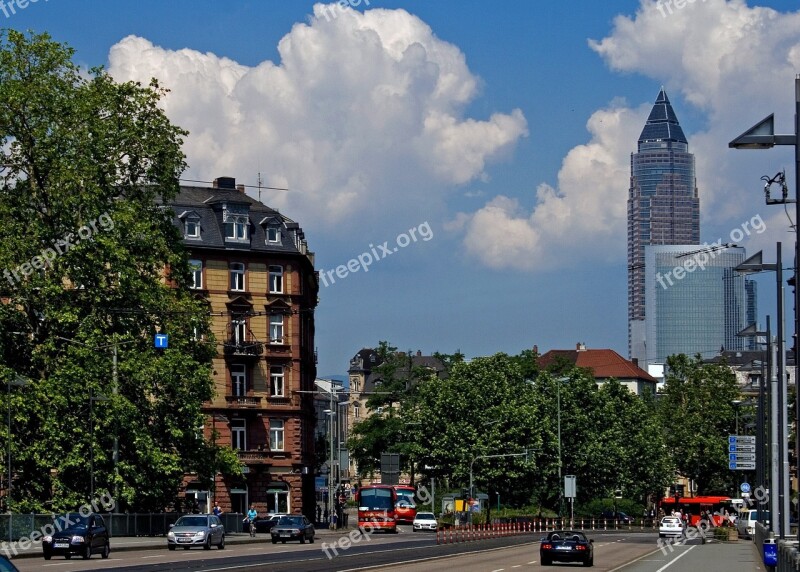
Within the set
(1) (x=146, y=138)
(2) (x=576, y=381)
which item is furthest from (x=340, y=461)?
(2) (x=576, y=381)

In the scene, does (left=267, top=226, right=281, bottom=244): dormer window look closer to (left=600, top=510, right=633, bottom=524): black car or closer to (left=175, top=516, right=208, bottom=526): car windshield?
(left=175, top=516, right=208, bottom=526): car windshield

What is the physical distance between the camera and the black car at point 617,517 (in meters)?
120

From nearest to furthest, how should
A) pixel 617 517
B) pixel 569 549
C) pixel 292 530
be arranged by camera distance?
pixel 569 549 < pixel 292 530 < pixel 617 517

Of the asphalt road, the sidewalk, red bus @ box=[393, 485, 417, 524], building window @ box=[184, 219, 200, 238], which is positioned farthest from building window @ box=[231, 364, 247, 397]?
the asphalt road

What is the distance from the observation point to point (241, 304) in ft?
297

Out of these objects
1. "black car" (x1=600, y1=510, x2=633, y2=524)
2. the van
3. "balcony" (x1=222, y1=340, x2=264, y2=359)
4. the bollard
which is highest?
"balcony" (x1=222, y1=340, x2=264, y2=359)

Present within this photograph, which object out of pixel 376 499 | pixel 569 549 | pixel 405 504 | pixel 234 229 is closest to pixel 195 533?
pixel 569 549

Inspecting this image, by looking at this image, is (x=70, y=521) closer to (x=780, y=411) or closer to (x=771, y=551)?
(x=780, y=411)

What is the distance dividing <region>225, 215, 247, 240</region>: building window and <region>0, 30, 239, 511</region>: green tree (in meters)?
29.7

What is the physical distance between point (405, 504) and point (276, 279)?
30.8 metres

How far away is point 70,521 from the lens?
4819 centimetres

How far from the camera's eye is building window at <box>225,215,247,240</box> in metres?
91.8

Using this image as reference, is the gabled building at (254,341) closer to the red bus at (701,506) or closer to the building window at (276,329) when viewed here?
the building window at (276,329)

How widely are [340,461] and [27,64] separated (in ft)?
108
